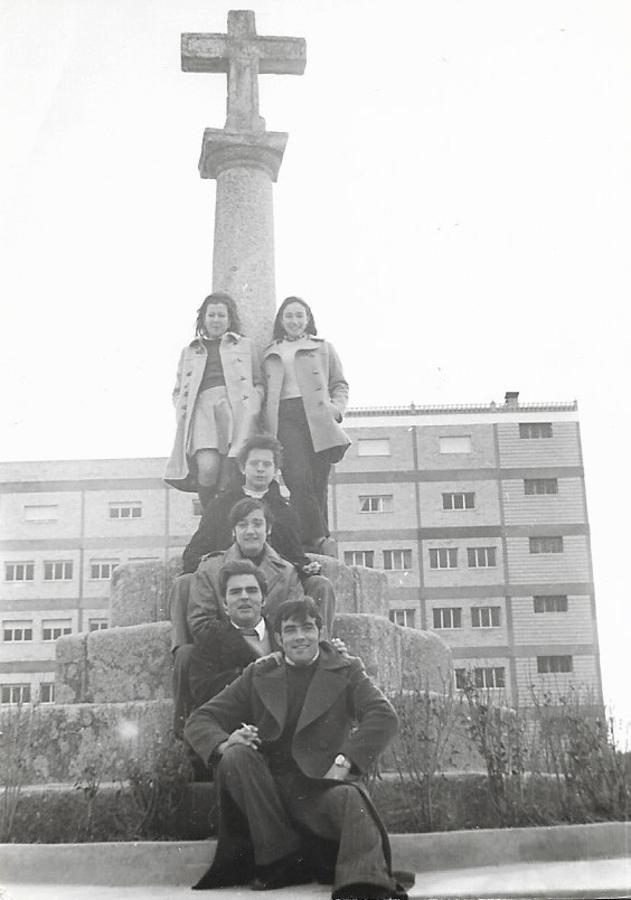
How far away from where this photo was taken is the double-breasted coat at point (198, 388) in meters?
9.06

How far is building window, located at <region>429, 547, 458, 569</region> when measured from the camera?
2550cm

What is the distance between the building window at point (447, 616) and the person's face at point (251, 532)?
18309mm

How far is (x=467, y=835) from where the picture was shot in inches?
242

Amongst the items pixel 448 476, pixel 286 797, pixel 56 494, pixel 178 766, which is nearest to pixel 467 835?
pixel 286 797

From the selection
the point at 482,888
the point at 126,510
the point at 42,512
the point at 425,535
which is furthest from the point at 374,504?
the point at 482,888

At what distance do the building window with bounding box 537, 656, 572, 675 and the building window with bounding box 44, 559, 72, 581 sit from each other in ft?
31.4

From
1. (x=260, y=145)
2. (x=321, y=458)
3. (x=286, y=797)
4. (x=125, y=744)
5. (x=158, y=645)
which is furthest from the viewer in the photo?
(x=260, y=145)

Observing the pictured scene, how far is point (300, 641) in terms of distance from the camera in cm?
608

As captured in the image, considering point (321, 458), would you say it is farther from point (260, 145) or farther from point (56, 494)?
point (56, 494)

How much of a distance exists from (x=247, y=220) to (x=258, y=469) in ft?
8.73

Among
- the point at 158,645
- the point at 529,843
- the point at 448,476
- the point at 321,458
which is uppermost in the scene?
the point at 448,476

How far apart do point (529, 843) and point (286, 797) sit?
52.6 inches

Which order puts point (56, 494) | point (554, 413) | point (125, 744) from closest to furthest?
point (125, 744) < point (554, 413) < point (56, 494)

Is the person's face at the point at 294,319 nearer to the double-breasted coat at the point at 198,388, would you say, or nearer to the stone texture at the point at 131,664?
the double-breasted coat at the point at 198,388
